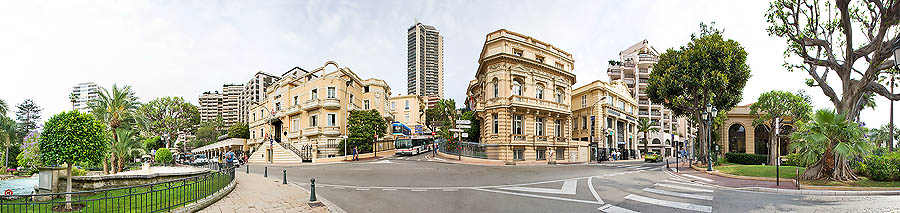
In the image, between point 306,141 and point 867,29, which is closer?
point 867,29

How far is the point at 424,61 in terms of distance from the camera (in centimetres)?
15338

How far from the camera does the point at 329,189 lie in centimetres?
1312

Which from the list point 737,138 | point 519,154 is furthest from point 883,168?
point 737,138

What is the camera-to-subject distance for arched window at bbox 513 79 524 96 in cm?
3134

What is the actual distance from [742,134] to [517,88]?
29.8 meters

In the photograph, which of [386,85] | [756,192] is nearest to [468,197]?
[756,192]

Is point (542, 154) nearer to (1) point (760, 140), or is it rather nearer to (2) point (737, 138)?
(2) point (737, 138)

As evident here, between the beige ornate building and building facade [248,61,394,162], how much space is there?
1589 centimetres

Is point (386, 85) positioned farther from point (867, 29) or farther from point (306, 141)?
point (867, 29)

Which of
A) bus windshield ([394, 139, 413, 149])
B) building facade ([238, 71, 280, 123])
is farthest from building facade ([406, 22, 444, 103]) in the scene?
bus windshield ([394, 139, 413, 149])

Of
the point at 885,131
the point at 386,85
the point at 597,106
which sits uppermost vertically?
the point at 386,85

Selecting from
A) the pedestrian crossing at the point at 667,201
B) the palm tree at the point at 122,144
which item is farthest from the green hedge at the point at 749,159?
the palm tree at the point at 122,144

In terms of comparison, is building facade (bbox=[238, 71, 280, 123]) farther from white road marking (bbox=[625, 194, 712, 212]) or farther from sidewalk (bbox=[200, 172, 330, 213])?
white road marking (bbox=[625, 194, 712, 212])

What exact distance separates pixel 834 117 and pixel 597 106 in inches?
1204
